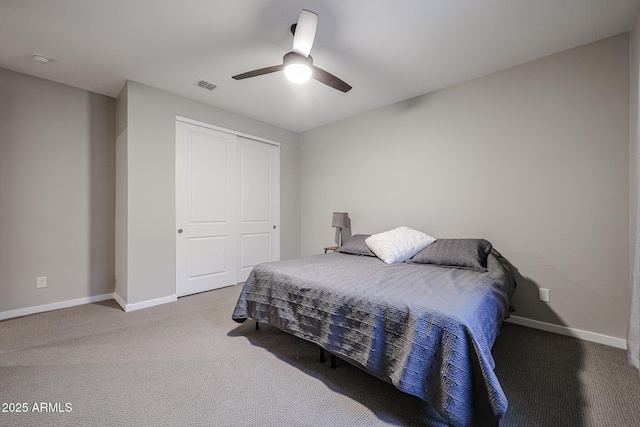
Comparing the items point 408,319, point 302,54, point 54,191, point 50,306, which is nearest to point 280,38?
point 302,54

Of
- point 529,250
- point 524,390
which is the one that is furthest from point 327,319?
point 529,250

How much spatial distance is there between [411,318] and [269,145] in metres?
3.72

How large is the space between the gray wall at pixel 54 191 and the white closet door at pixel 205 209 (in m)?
0.86

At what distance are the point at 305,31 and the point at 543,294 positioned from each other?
2991 millimetres

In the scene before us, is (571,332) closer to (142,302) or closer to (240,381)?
(240,381)

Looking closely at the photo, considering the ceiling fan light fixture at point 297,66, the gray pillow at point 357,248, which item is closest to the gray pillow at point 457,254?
the gray pillow at point 357,248

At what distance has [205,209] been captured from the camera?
3.63 metres

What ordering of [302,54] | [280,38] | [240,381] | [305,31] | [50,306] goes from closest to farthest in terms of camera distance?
1. [240,381]
2. [305,31]
3. [302,54]
4. [280,38]
5. [50,306]

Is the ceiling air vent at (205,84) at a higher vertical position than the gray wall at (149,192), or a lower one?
higher

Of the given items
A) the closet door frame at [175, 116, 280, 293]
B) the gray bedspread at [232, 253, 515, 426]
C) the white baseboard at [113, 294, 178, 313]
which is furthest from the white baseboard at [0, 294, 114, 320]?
the gray bedspread at [232, 253, 515, 426]

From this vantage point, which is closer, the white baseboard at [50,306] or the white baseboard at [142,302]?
the white baseboard at [50,306]

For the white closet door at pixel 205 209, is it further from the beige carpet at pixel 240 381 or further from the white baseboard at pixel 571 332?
the white baseboard at pixel 571 332

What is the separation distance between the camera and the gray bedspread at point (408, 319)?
46.3 inches

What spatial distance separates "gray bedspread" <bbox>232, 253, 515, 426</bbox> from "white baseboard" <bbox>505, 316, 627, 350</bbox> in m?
0.77
